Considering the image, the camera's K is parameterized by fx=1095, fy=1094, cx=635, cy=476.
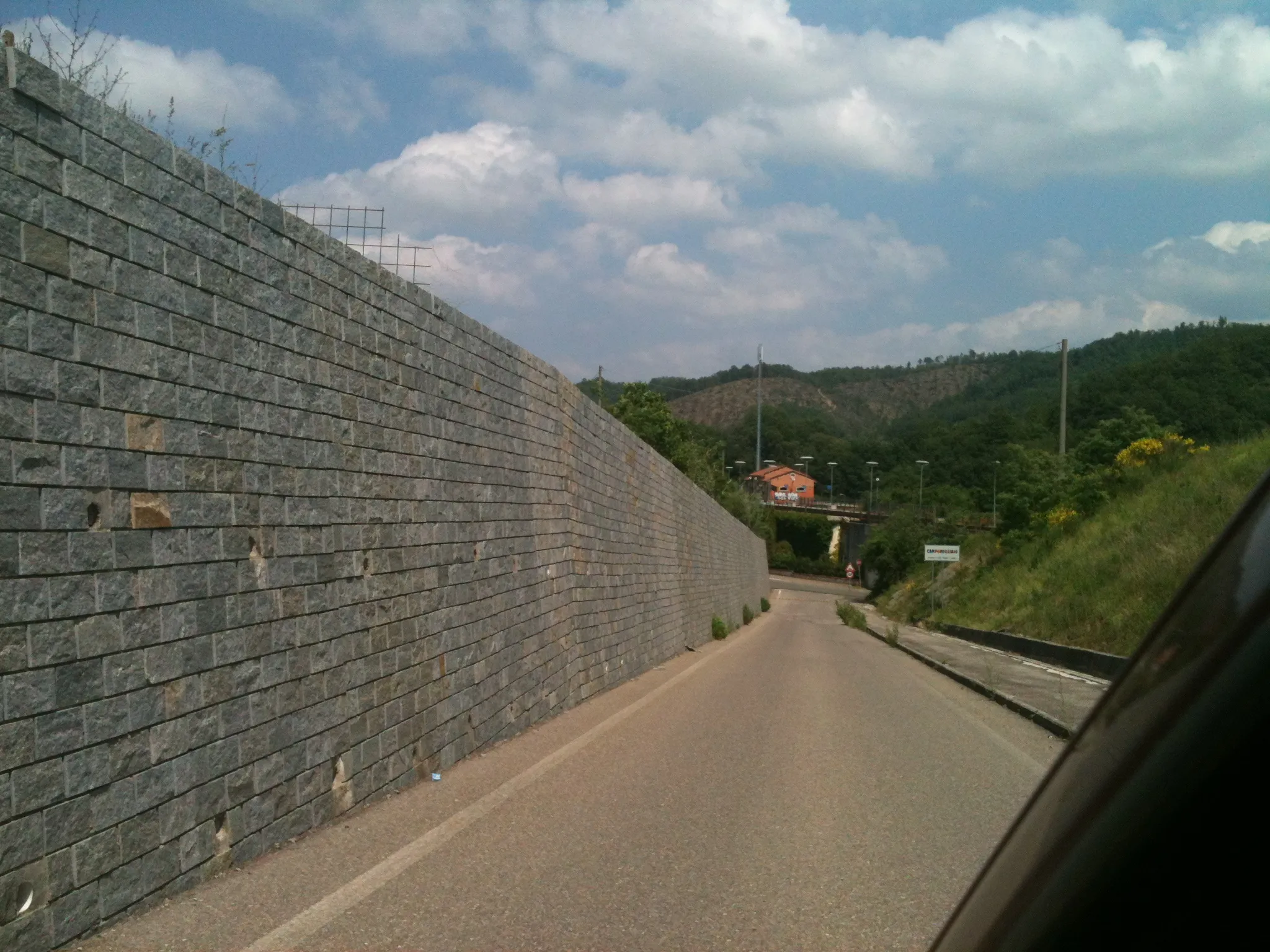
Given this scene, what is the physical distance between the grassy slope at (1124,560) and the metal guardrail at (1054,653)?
1.15 ft

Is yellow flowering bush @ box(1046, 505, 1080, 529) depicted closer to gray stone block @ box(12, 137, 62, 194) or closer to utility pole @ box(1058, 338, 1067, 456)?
utility pole @ box(1058, 338, 1067, 456)

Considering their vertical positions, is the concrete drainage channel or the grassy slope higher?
the grassy slope

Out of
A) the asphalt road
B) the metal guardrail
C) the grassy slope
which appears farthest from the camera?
the grassy slope

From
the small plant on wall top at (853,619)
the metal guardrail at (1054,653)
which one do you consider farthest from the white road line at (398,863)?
the small plant on wall top at (853,619)

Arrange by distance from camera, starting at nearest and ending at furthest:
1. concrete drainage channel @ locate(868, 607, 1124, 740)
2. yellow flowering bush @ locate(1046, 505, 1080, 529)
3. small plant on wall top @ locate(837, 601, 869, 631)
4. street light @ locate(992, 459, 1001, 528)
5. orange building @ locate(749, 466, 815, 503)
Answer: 1. concrete drainage channel @ locate(868, 607, 1124, 740)
2. yellow flowering bush @ locate(1046, 505, 1080, 529)
3. small plant on wall top @ locate(837, 601, 869, 631)
4. street light @ locate(992, 459, 1001, 528)
5. orange building @ locate(749, 466, 815, 503)

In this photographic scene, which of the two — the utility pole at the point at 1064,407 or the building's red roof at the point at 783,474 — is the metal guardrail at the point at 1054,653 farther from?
the building's red roof at the point at 783,474

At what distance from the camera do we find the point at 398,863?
18.4 ft

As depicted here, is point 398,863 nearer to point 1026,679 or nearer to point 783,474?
point 1026,679

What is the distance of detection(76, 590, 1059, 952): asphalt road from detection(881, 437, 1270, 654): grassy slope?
6939 mm

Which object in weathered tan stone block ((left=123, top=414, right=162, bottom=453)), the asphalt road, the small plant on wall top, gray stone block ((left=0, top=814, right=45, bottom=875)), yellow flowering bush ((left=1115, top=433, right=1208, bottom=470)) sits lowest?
the small plant on wall top

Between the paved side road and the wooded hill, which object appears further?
the wooded hill

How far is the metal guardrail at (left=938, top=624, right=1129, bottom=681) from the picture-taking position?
57.3ft

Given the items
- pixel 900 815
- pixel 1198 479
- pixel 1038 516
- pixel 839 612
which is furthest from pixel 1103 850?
pixel 839 612

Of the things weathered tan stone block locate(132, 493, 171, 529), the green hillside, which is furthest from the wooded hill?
weathered tan stone block locate(132, 493, 171, 529)
